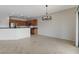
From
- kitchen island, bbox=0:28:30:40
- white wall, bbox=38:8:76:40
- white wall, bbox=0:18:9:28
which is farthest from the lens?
white wall, bbox=0:18:9:28

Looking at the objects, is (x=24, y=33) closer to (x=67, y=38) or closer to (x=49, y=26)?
(x=49, y=26)

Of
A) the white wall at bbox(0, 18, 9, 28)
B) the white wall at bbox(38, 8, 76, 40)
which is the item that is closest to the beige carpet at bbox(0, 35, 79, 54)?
the white wall at bbox(38, 8, 76, 40)

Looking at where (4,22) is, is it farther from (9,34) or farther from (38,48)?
(38,48)

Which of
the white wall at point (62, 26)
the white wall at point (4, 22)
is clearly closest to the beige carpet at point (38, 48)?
the white wall at point (62, 26)

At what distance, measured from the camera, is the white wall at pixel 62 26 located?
8031mm

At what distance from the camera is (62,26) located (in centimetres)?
913

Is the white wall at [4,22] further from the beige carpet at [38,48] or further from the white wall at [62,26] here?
the beige carpet at [38,48]

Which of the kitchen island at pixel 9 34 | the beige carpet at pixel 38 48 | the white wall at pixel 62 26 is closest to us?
the beige carpet at pixel 38 48

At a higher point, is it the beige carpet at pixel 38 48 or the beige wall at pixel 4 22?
the beige wall at pixel 4 22

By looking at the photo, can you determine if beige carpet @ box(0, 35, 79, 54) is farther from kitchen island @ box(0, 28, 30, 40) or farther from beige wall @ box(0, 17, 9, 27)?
beige wall @ box(0, 17, 9, 27)

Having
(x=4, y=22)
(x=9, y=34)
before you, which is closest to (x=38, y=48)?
(x=9, y=34)

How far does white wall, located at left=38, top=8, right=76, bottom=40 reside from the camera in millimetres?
8031

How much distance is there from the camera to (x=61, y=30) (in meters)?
9.27
